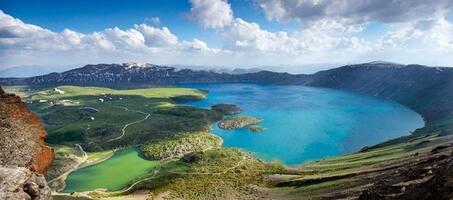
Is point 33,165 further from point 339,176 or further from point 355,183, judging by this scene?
point 339,176

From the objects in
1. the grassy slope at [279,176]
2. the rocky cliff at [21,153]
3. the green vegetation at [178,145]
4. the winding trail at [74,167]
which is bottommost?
the winding trail at [74,167]

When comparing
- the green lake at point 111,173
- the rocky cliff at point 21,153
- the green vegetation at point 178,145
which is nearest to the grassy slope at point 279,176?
the green lake at point 111,173

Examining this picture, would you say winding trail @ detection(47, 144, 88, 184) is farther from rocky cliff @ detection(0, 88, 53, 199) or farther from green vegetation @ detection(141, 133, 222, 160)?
rocky cliff @ detection(0, 88, 53, 199)

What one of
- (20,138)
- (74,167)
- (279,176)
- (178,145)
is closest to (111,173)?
(74,167)

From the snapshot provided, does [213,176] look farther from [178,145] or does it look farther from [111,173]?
[178,145]

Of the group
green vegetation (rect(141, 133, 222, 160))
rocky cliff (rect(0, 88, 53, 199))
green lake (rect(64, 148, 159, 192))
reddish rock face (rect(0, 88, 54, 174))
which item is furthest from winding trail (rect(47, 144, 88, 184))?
rocky cliff (rect(0, 88, 53, 199))

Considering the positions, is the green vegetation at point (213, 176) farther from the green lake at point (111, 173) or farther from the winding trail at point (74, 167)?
the winding trail at point (74, 167)
